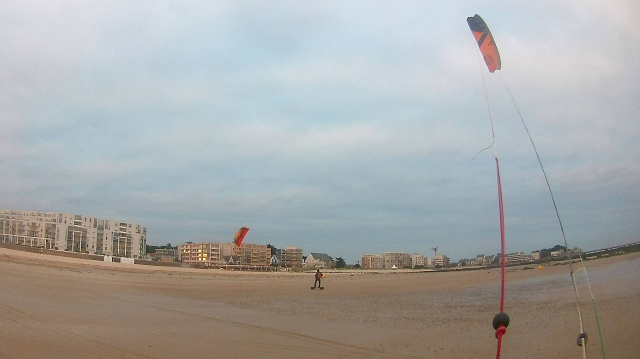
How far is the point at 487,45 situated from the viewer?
433 centimetres

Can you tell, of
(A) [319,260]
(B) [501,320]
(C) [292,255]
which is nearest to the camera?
(B) [501,320]

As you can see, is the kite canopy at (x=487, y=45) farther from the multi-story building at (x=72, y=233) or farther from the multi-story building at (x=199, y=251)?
the multi-story building at (x=199, y=251)

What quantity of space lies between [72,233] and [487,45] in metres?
71.8

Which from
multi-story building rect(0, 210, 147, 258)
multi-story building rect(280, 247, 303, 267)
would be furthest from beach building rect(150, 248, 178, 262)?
multi-story building rect(280, 247, 303, 267)

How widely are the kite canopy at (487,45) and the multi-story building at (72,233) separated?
62051 millimetres

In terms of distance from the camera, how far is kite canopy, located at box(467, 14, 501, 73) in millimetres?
4312

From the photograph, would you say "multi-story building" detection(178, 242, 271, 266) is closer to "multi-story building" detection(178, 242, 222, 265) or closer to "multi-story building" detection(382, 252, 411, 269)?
"multi-story building" detection(178, 242, 222, 265)

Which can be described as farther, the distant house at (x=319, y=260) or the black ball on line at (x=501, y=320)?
the distant house at (x=319, y=260)

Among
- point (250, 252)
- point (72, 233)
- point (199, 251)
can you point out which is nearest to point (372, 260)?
point (250, 252)

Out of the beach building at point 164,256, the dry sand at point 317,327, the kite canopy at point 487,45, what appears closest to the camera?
the kite canopy at point 487,45

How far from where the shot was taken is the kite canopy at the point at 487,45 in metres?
4.31

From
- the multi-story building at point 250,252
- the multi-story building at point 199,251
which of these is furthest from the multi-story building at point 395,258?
the multi-story building at point 199,251

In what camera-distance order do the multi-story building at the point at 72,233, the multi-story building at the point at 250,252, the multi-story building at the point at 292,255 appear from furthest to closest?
the multi-story building at the point at 292,255 → the multi-story building at the point at 250,252 → the multi-story building at the point at 72,233

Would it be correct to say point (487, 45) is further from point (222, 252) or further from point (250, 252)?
point (250, 252)
